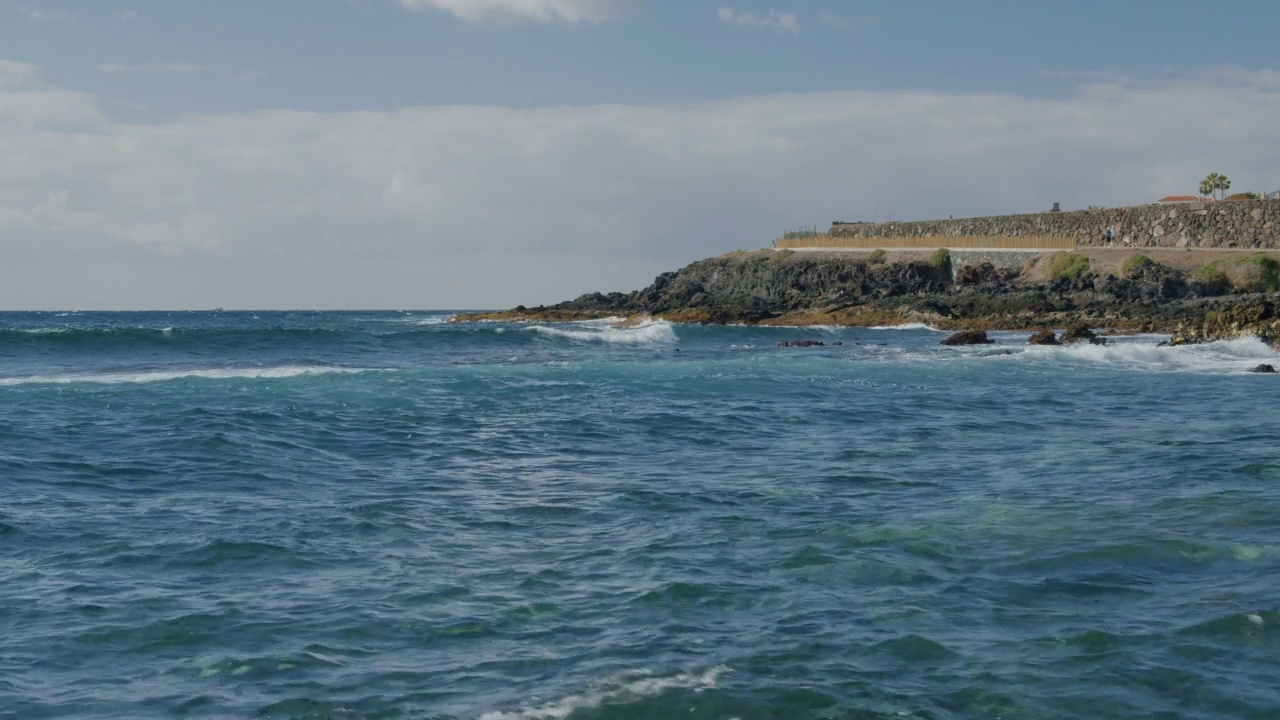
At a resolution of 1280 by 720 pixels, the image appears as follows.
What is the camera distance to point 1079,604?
8.09 meters

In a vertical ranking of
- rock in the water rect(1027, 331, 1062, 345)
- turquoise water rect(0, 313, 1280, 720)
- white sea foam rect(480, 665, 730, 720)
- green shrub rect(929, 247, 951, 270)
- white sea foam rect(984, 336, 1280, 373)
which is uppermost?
green shrub rect(929, 247, 951, 270)

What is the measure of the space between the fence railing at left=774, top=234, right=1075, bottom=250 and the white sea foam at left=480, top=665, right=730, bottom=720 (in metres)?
61.9

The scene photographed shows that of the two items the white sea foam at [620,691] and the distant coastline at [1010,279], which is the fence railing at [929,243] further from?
the white sea foam at [620,691]

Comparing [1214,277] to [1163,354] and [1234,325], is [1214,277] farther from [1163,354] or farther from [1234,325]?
[1163,354]

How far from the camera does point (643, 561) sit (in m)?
9.45

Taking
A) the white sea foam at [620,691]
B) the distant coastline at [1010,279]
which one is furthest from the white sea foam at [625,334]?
the white sea foam at [620,691]

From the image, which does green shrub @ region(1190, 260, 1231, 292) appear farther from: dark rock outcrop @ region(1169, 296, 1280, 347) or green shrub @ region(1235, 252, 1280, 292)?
dark rock outcrop @ region(1169, 296, 1280, 347)

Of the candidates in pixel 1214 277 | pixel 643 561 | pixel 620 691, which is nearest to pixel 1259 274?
pixel 1214 277

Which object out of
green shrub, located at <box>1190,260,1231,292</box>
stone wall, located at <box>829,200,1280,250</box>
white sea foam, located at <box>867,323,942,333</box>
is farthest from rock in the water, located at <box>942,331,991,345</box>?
stone wall, located at <box>829,200,1280,250</box>

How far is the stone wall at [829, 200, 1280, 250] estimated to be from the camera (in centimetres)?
5722

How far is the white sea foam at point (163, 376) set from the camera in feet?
88.6

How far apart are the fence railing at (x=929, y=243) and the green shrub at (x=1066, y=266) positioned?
476 cm

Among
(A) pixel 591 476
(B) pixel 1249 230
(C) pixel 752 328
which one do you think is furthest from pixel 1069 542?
(B) pixel 1249 230

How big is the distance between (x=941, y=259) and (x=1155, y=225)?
11.6 metres
